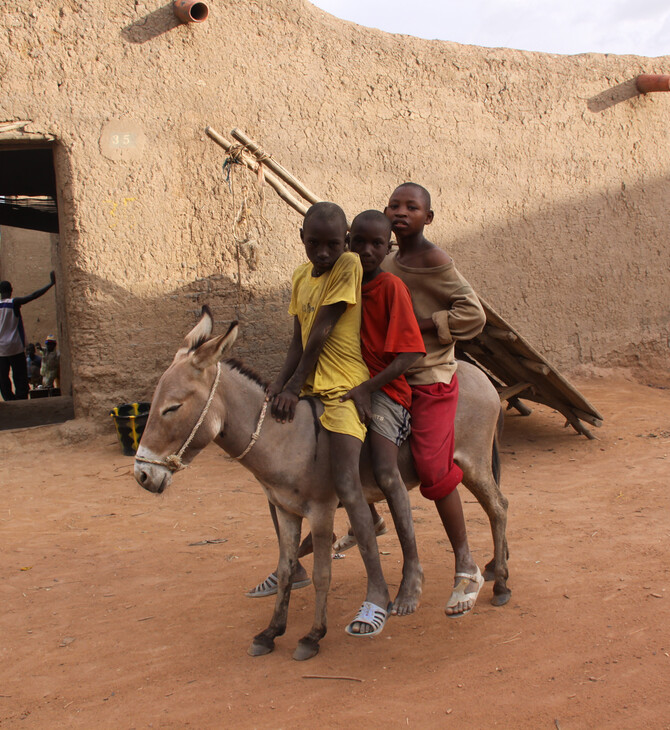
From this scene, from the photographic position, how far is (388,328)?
2920 millimetres

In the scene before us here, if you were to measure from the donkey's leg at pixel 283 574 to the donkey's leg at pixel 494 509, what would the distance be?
0.97 metres

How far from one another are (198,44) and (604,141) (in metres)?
5.55

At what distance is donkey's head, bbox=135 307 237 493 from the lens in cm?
272

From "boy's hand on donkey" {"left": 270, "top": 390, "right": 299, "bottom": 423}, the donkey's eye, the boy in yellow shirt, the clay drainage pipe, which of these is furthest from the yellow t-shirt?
the clay drainage pipe

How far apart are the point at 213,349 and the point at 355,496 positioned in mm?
857

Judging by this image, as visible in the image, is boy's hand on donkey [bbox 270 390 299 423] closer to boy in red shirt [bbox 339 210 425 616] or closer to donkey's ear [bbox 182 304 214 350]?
boy in red shirt [bbox 339 210 425 616]

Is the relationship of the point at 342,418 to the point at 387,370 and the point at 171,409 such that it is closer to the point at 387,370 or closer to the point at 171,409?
the point at 387,370

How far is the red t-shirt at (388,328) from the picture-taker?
289cm

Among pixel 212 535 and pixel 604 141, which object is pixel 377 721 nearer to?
pixel 212 535

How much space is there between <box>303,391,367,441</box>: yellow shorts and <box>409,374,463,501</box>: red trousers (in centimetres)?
30

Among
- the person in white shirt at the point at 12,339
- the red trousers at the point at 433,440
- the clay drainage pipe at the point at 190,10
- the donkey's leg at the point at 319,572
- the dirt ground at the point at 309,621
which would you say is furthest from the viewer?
the person in white shirt at the point at 12,339

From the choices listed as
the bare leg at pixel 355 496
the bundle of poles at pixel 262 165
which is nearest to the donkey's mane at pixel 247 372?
the bare leg at pixel 355 496

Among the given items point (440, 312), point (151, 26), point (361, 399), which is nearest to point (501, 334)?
point (440, 312)

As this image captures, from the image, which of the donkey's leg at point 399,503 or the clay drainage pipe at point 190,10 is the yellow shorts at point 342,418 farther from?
the clay drainage pipe at point 190,10
